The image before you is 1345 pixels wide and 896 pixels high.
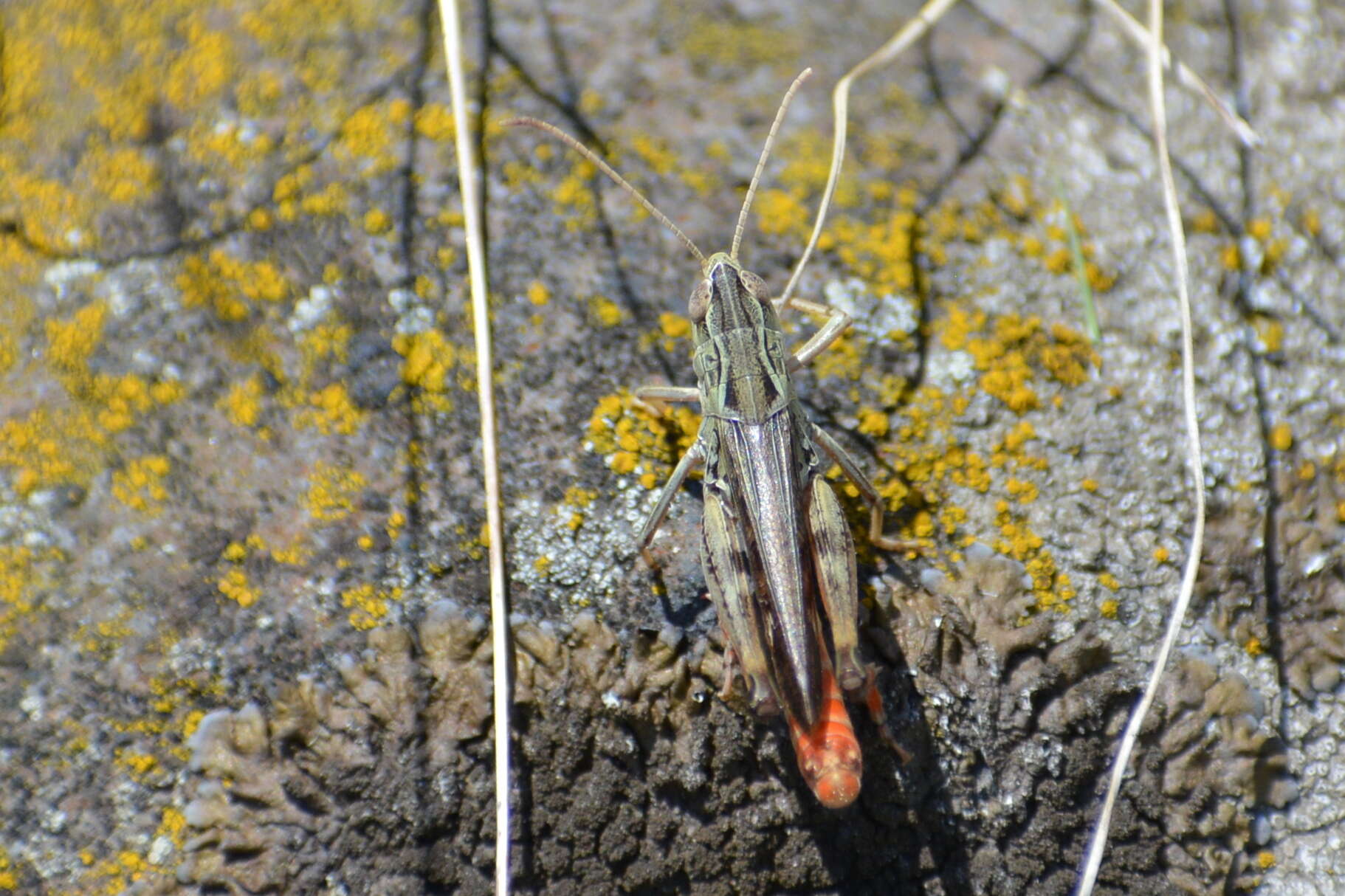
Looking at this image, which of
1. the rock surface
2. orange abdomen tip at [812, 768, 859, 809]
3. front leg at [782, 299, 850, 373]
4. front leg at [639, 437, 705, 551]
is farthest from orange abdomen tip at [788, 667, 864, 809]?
front leg at [782, 299, 850, 373]

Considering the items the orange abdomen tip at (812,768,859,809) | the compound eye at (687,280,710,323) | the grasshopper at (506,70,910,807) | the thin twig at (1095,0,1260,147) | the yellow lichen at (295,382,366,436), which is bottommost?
the orange abdomen tip at (812,768,859,809)

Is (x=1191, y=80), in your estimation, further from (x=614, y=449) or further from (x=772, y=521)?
(x=614, y=449)

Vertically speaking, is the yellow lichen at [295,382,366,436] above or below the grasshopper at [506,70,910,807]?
above

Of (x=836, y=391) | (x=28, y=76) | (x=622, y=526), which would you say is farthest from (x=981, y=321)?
(x=28, y=76)

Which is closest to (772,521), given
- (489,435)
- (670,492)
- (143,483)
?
(670,492)

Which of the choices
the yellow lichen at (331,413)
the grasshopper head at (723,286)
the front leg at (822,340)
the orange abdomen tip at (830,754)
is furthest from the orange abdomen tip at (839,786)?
the yellow lichen at (331,413)

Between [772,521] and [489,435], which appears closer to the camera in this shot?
[772,521]

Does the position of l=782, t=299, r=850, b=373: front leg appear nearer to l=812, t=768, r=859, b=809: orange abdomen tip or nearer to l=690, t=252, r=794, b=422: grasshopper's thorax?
l=690, t=252, r=794, b=422: grasshopper's thorax

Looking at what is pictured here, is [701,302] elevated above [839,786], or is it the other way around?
[701,302]

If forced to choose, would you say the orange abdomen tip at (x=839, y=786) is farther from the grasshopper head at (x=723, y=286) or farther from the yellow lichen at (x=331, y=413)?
the yellow lichen at (x=331, y=413)
